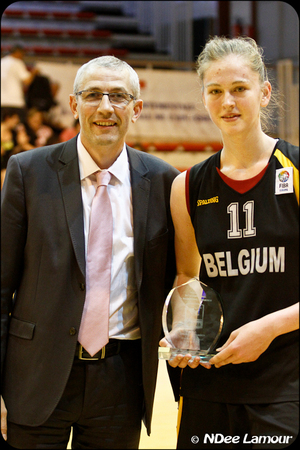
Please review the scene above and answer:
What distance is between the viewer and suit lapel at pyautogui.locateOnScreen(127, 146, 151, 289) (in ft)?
5.81

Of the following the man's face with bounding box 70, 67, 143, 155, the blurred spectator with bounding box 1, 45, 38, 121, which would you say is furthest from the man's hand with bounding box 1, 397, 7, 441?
the blurred spectator with bounding box 1, 45, 38, 121

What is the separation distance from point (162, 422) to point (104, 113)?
3.62 ft

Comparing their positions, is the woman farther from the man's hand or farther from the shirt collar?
the man's hand

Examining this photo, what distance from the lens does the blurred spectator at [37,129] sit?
6.47m

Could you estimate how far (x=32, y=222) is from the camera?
1.70 m

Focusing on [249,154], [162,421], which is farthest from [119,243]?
[162,421]

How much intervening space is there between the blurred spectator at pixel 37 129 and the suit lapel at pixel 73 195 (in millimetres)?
4746

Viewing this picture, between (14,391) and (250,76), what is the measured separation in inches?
50.9

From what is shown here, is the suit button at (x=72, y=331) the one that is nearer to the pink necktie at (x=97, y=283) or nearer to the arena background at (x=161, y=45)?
the pink necktie at (x=97, y=283)

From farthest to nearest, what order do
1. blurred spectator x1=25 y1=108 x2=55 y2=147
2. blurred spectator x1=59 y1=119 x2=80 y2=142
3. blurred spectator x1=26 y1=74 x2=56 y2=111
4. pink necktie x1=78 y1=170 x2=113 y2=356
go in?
1. blurred spectator x1=59 y1=119 x2=80 y2=142
2. blurred spectator x1=26 y1=74 x2=56 y2=111
3. blurred spectator x1=25 y1=108 x2=55 y2=147
4. pink necktie x1=78 y1=170 x2=113 y2=356

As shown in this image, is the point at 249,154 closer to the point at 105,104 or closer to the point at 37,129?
the point at 105,104

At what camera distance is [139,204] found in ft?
5.95

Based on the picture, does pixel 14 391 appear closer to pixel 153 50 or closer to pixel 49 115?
pixel 49 115

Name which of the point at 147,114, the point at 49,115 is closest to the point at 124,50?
the point at 147,114
